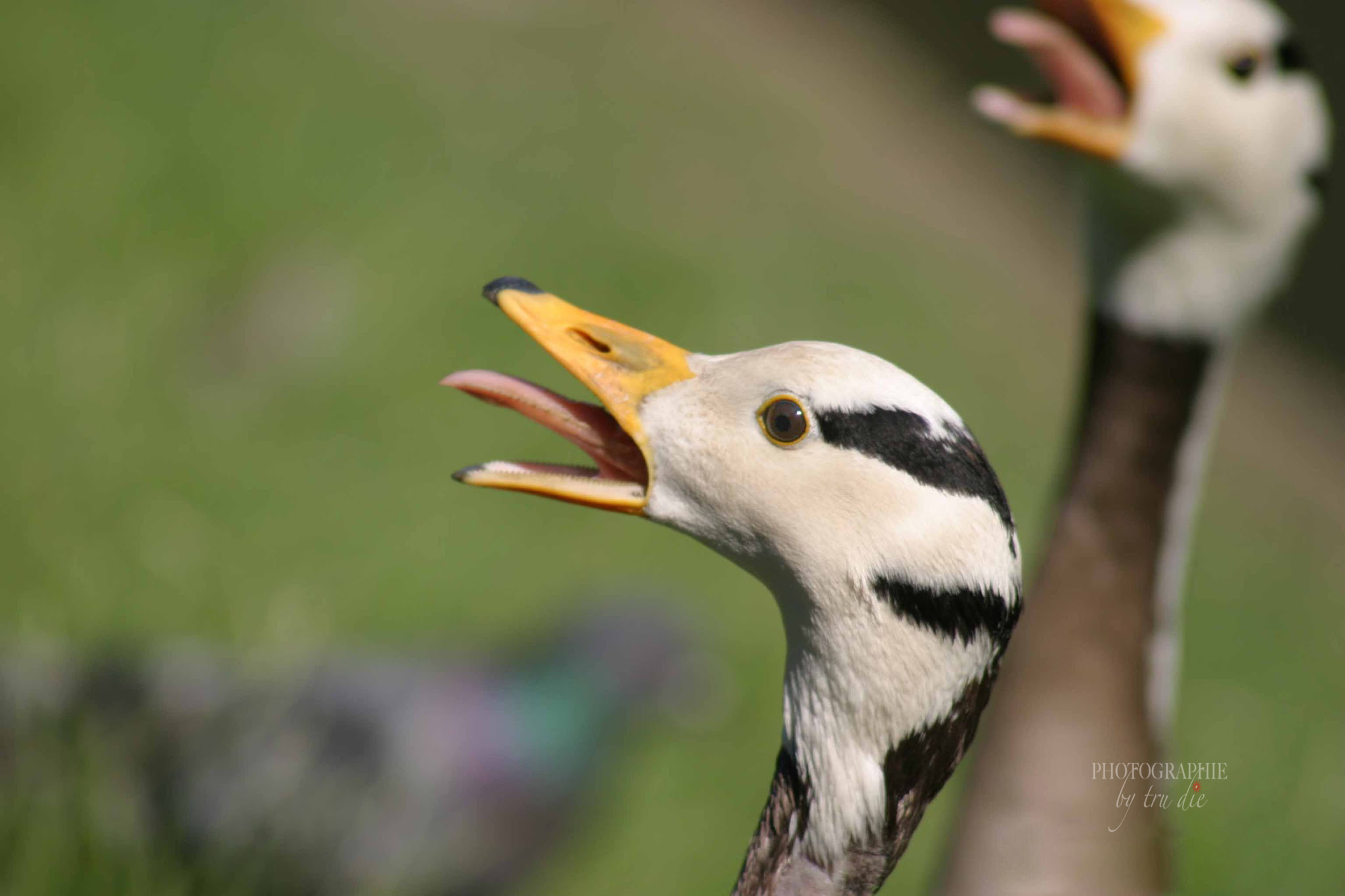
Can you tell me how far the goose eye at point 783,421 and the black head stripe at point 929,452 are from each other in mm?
42

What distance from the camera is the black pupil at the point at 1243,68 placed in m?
1.67

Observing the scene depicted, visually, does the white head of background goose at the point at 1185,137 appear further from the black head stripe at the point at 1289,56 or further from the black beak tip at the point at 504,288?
the black beak tip at the point at 504,288

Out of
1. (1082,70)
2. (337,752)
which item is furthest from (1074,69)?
(337,752)

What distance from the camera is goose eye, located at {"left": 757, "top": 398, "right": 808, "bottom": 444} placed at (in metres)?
0.94

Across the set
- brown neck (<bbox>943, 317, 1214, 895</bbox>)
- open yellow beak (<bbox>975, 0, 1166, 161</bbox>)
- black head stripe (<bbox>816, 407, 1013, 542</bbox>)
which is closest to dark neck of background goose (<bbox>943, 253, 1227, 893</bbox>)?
brown neck (<bbox>943, 317, 1214, 895</bbox>)

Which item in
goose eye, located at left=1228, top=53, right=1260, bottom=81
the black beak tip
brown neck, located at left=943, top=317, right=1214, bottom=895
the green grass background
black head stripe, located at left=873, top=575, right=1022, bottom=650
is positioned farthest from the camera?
the green grass background

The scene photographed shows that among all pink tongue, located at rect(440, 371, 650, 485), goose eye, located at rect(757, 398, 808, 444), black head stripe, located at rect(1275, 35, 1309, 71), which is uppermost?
black head stripe, located at rect(1275, 35, 1309, 71)

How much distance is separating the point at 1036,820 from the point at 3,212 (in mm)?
3090

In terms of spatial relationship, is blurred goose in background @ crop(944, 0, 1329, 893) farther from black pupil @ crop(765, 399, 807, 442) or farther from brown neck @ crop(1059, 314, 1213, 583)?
black pupil @ crop(765, 399, 807, 442)

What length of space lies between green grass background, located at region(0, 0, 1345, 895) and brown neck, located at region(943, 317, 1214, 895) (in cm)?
72

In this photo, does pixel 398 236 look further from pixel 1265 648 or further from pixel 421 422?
pixel 1265 648

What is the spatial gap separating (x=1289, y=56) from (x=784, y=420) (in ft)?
3.95

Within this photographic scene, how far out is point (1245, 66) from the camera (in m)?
1.68

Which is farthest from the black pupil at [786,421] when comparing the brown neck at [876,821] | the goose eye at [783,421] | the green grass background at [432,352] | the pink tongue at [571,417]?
the green grass background at [432,352]
